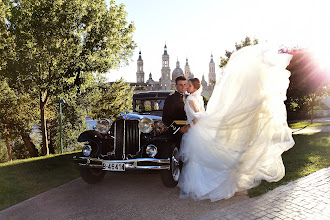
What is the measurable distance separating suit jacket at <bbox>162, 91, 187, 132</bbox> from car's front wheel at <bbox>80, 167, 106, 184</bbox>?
6.93 feet

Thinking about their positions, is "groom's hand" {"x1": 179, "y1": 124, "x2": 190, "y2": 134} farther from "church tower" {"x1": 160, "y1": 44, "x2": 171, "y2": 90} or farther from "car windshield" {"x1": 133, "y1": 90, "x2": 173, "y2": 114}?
"church tower" {"x1": 160, "y1": 44, "x2": 171, "y2": 90}

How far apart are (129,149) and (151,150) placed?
0.72 meters

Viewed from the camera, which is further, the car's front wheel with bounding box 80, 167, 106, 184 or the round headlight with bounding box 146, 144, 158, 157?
the car's front wheel with bounding box 80, 167, 106, 184

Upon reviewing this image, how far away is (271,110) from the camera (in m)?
5.66

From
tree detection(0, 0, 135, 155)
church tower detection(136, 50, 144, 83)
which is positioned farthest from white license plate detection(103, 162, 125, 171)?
church tower detection(136, 50, 144, 83)

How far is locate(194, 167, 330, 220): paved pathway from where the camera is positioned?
441cm

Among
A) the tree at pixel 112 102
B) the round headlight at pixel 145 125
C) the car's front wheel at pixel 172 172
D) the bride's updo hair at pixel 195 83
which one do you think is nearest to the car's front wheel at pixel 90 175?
the round headlight at pixel 145 125

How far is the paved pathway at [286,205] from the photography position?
4410 millimetres

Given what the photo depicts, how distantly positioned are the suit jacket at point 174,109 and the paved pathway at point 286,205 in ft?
8.18

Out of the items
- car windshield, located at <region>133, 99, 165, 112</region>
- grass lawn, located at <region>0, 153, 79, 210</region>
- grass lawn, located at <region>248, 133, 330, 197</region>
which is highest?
car windshield, located at <region>133, 99, 165, 112</region>

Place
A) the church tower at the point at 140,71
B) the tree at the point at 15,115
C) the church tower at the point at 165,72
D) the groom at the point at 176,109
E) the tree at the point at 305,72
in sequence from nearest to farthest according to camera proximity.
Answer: the groom at the point at 176,109, the tree at the point at 305,72, the tree at the point at 15,115, the church tower at the point at 165,72, the church tower at the point at 140,71

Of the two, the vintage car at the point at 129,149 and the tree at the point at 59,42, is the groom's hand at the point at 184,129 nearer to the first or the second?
the vintage car at the point at 129,149

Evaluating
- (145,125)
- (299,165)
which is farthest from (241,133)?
(299,165)

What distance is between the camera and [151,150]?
612 centimetres
